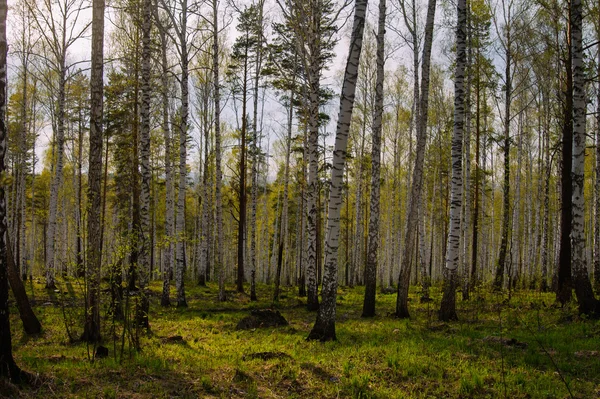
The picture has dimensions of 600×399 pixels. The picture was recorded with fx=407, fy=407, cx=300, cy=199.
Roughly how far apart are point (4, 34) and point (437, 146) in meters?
23.6

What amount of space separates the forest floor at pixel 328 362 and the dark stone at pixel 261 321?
0.36m

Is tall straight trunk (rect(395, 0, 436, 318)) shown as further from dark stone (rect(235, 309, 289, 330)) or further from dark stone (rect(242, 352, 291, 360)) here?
dark stone (rect(242, 352, 291, 360))

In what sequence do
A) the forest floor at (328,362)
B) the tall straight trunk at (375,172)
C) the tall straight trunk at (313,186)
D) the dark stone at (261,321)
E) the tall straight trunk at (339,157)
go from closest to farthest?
the forest floor at (328,362), the tall straight trunk at (339,157), the dark stone at (261,321), the tall straight trunk at (375,172), the tall straight trunk at (313,186)

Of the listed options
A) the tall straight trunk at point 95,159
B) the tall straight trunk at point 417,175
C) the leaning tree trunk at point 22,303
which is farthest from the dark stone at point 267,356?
the tall straight trunk at point 417,175

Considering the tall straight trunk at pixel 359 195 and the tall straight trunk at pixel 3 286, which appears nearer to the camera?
the tall straight trunk at pixel 3 286

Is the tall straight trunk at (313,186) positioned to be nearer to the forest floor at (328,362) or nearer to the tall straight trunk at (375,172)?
the tall straight trunk at (375,172)

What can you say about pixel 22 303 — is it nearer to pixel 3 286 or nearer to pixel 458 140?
pixel 3 286

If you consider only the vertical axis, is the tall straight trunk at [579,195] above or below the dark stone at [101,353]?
above

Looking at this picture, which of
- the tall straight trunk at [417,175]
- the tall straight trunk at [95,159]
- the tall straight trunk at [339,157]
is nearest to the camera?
the tall straight trunk at [95,159]

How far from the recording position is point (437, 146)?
82.3ft

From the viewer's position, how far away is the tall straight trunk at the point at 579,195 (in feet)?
28.6

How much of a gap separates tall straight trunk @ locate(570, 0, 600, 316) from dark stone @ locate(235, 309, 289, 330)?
677 centimetres

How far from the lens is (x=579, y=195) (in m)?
8.73

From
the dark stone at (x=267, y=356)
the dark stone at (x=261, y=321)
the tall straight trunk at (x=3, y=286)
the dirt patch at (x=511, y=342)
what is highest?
the tall straight trunk at (x=3, y=286)
